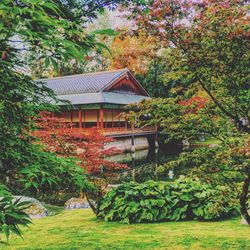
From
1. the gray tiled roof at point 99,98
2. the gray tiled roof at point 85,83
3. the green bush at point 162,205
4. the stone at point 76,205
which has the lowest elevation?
the stone at point 76,205

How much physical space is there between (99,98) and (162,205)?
60.1 feet

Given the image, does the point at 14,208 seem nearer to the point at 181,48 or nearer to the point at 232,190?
the point at 181,48

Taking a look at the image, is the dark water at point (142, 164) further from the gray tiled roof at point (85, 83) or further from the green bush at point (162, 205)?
the green bush at point (162, 205)

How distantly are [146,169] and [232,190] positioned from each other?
1806cm

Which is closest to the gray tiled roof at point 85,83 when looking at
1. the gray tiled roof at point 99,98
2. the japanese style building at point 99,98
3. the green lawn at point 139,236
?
the japanese style building at point 99,98

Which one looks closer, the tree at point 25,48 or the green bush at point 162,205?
the tree at point 25,48

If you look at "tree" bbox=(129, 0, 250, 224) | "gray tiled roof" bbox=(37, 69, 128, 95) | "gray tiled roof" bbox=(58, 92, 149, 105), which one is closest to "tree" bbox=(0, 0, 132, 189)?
"tree" bbox=(129, 0, 250, 224)

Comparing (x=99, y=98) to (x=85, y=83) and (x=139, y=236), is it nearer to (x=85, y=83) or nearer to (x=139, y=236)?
(x=85, y=83)

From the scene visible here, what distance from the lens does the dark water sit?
768 inches

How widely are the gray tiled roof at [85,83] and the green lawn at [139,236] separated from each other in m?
20.3

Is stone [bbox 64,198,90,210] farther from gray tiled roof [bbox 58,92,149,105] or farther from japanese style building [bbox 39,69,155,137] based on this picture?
gray tiled roof [bbox 58,92,149,105]

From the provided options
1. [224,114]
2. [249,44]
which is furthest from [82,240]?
[249,44]

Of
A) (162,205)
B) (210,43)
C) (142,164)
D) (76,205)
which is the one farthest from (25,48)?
(142,164)

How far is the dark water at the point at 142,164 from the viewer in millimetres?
19500
